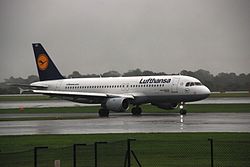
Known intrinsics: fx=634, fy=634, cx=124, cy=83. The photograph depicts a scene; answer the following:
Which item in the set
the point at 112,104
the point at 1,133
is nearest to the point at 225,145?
the point at 1,133

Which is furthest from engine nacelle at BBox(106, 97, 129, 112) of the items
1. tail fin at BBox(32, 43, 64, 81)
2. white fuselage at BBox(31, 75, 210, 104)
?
tail fin at BBox(32, 43, 64, 81)

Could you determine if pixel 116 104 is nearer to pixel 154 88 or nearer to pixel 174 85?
pixel 154 88

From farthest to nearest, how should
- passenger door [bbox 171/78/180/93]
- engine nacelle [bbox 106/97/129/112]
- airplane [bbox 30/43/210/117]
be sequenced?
passenger door [bbox 171/78/180/93] < airplane [bbox 30/43/210/117] < engine nacelle [bbox 106/97/129/112]

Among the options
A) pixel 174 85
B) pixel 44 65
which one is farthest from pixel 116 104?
pixel 44 65

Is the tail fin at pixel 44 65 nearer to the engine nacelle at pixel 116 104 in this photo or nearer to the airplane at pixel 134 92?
the airplane at pixel 134 92

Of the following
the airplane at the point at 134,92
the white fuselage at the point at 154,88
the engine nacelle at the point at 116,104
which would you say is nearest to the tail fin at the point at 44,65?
Answer: the airplane at the point at 134,92

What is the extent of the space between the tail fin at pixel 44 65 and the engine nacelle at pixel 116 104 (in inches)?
589

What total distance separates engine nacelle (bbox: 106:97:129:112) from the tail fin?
15.0m

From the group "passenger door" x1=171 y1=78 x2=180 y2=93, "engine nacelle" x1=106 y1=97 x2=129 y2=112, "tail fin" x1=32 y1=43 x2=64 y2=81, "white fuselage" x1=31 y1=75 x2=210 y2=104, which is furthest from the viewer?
"tail fin" x1=32 y1=43 x2=64 y2=81

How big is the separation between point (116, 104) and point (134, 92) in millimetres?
4261

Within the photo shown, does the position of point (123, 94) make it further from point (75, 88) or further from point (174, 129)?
point (174, 129)

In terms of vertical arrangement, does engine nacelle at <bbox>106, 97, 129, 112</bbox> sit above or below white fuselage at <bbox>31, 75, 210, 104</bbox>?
below

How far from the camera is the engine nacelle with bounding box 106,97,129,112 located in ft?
175

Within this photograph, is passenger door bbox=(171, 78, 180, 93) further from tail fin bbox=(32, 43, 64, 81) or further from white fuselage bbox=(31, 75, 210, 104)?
tail fin bbox=(32, 43, 64, 81)
